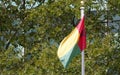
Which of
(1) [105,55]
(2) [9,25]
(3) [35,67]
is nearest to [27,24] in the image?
(2) [9,25]

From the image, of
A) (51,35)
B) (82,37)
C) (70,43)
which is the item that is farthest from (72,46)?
(51,35)

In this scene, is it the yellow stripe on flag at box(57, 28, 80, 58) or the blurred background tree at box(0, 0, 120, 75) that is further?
the blurred background tree at box(0, 0, 120, 75)

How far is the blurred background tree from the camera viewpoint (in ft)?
53.8

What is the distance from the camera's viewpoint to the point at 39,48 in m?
17.1

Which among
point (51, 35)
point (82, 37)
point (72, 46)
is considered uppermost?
point (82, 37)

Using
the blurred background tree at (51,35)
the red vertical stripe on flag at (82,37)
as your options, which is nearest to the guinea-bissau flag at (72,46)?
the red vertical stripe on flag at (82,37)

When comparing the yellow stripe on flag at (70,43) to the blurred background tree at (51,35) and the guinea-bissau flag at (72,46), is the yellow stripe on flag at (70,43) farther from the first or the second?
the blurred background tree at (51,35)

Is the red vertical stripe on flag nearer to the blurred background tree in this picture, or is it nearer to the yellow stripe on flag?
the yellow stripe on flag

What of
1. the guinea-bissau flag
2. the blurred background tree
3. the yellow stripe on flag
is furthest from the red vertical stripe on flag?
the blurred background tree

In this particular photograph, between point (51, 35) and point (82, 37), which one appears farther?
point (51, 35)

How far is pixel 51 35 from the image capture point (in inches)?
677

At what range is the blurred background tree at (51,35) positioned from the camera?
53.8 ft

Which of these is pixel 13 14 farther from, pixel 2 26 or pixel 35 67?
pixel 35 67

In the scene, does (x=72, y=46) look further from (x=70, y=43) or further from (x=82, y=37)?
(x=82, y=37)
